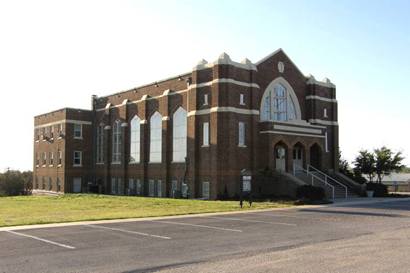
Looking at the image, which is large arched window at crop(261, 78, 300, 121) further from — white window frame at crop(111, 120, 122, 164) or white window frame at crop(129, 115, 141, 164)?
white window frame at crop(111, 120, 122, 164)

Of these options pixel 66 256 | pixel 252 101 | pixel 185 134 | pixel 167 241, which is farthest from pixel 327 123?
pixel 66 256

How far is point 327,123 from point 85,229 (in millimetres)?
34946

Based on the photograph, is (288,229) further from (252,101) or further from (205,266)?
(252,101)

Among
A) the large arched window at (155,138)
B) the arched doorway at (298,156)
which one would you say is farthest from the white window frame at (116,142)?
the arched doorway at (298,156)

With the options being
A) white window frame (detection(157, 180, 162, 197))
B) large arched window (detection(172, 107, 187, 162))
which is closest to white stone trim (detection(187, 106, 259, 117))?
large arched window (detection(172, 107, 187, 162))

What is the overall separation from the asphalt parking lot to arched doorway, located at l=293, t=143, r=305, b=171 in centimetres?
2229

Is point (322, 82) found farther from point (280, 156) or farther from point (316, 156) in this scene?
point (280, 156)

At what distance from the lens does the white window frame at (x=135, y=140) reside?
166 ft

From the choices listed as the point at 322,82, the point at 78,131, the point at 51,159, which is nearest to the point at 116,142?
the point at 78,131

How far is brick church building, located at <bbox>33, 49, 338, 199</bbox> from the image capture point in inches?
1559

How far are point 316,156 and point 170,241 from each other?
33515 millimetres

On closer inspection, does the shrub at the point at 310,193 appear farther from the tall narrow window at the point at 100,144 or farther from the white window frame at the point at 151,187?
the tall narrow window at the point at 100,144

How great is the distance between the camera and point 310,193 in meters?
34.7

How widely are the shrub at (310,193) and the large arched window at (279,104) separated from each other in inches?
379
